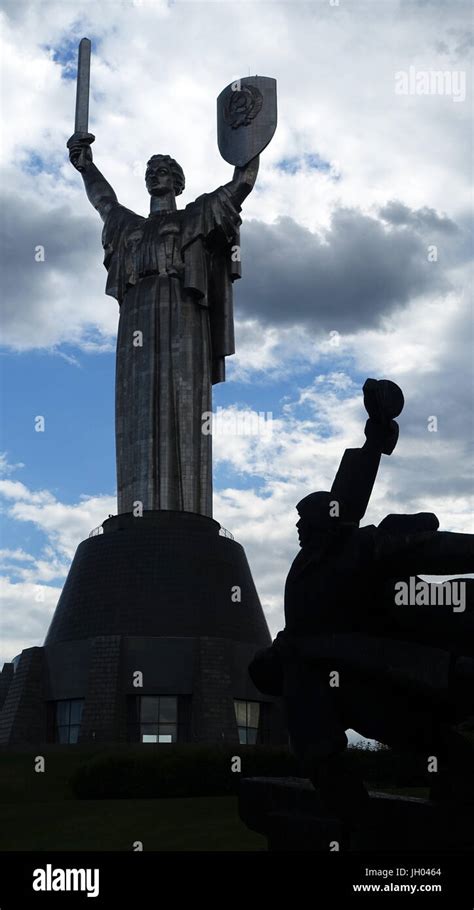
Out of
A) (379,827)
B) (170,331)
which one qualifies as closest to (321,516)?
(379,827)

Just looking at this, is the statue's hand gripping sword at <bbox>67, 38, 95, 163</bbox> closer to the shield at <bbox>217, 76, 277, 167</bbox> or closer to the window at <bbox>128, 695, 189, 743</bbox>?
the shield at <bbox>217, 76, 277, 167</bbox>

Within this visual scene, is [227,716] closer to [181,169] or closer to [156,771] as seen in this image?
[156,771]

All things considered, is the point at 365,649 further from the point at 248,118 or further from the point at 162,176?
the point at 162,176

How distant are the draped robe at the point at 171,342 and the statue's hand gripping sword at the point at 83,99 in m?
3.29

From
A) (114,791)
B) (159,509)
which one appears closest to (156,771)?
(114,791)

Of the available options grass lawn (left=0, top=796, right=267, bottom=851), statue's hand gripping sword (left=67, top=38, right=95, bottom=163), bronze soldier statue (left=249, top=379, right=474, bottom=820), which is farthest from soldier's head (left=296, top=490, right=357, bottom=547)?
statue's hand gripping sword (left=67, top=38, right=95, bottom=163)

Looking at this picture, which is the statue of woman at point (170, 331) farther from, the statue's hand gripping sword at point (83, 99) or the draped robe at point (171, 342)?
the statue's hand gripping sword at point (83, 99)

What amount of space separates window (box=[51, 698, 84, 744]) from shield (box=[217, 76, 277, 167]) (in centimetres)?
1691

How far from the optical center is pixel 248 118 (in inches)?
1119

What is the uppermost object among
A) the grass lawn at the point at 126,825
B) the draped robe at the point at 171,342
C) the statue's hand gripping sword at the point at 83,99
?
the statue's hand gripping sword at the point at 83,99

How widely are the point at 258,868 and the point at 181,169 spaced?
90.5 feet

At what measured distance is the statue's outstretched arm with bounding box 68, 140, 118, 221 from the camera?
3064 centimetres

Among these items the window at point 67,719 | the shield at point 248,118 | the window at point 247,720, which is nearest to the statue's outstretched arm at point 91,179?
the shield at point 248,118

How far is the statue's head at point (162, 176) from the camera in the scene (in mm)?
30156
